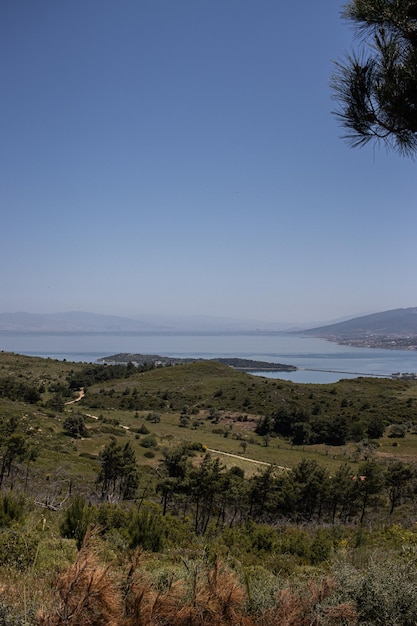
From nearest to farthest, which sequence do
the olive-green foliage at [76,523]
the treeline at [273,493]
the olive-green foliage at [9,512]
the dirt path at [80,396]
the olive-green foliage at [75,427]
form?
the olive-green foliage at [9,512]
the olive-green foliage at [76,523]
the treeline at [273,493]
the olive-green foliage at [75,427]
the dirt path at [80,396]

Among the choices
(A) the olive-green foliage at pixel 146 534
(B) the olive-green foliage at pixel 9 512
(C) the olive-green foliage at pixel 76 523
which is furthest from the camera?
(A) the olive-green foliage at pixel 146 534

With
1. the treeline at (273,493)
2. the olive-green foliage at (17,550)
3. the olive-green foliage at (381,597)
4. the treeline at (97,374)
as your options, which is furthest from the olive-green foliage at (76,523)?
the treeline at (97,374)

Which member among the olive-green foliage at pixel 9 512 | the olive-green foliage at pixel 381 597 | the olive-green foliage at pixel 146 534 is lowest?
the olive-green foliage at pixel 146 534

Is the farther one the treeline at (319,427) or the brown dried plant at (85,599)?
the treeline at (319,427)

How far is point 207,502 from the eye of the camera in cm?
1905

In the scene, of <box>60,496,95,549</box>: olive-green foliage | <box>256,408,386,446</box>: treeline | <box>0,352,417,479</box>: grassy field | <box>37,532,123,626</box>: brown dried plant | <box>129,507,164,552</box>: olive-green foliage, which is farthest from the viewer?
<box>256,408,386,446</box>: treeline

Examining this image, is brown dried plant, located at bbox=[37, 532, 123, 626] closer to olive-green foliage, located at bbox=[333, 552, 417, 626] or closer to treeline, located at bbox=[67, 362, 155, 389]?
olive-green foliage, located at bbox=[333, 552, 417, 626]

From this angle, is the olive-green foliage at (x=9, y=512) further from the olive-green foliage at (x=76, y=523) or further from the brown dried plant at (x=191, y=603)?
the brown dried plant at (x=191, y=603)

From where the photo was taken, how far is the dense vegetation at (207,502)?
3.35 metres

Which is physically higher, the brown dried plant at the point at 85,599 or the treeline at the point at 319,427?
the brown dried plant at the point at 85,599

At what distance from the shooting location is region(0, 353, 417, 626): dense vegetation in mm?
3350

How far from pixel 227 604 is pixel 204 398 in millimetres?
56776

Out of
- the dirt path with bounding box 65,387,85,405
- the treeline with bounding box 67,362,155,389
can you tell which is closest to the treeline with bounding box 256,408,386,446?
the dirt path with bounding box 65,387,85,405

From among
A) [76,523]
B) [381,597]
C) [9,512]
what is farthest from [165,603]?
[9,512]
